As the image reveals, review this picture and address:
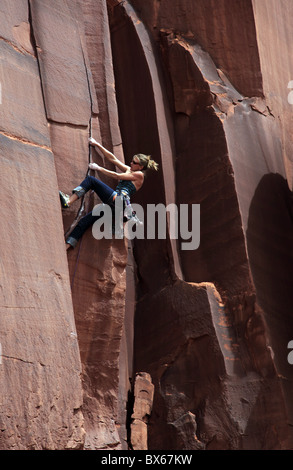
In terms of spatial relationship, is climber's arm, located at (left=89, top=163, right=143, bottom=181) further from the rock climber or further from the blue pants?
the blue pants

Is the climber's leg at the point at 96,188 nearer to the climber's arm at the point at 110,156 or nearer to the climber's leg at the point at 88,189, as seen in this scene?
the climber's leg at the point at 88,189

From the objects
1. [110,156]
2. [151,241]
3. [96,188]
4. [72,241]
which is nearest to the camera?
[72,241]

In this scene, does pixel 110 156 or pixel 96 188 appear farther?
pixel 110 156

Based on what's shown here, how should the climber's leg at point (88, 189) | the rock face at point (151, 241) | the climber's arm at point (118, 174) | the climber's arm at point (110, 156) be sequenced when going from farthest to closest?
1. the climber's arm at point (110, 156)
2. the climber's arm at point (118, 174)
3. the climber's leg at point (88, 189)
4. the rock face at point (151, 241)

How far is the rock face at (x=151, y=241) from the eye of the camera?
8.30 m

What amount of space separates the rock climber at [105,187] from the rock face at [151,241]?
11 cm

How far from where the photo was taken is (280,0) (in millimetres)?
12766

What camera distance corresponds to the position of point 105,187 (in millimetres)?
9297

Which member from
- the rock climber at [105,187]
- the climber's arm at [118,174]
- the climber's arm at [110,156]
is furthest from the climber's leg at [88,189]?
the climber's arm at [110,156]

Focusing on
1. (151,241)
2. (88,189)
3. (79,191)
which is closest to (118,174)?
(88,189)

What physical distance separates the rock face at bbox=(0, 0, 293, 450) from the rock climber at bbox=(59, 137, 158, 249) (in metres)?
0.11

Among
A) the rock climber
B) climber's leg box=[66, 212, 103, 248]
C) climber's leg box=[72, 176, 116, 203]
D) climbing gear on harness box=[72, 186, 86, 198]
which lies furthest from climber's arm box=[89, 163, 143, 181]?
climber's leg box=[66, 212, 103, 248]

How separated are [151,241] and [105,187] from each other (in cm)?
183

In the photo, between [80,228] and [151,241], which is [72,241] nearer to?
[80,228]
